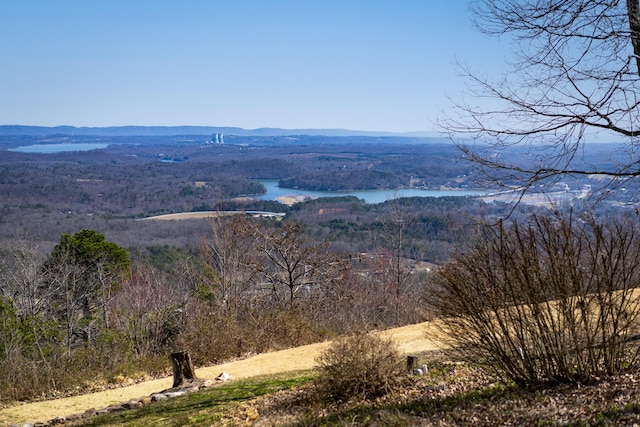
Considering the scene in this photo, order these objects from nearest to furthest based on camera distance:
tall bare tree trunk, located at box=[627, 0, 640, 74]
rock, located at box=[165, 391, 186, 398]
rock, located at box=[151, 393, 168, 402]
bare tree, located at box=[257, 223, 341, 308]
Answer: tall bare tree trunk, located at box=[627, 0, 640, 74] → rock, located at box=[151, 393, 168, 402] → rock, located at box=[165, 391, 186, 398] → bare tree, located at box=[257, 223, 341, 308]

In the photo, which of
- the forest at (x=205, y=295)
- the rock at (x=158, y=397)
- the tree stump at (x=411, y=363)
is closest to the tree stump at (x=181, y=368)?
the rock at (x=158, y=397)

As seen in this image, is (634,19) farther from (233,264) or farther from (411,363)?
(233,264)

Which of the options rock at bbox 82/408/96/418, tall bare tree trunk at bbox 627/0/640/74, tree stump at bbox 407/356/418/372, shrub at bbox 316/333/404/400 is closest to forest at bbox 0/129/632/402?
shrub at bbox 316/333/404/400

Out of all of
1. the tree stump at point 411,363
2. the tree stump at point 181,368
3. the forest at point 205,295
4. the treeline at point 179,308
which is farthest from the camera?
the treeline at point 179,308

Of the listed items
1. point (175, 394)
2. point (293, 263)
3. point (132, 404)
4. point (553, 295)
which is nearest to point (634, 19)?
point (553, 295)

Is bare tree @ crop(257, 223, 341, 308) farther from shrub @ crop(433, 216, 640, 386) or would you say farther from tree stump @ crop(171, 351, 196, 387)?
shrub @ crop(433, 216, 640, 386)

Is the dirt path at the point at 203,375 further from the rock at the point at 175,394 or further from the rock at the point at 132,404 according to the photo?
the rock at the point at 175,394
